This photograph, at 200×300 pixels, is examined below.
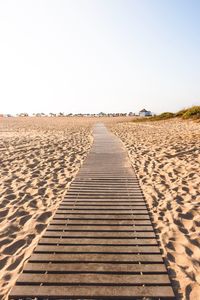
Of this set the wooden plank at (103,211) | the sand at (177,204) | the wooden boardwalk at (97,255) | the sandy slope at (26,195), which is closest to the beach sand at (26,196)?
the sandy slope at (26,195)

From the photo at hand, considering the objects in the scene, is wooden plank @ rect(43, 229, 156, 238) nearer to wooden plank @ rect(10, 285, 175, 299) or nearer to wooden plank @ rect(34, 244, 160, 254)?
wooden plank @ rect(34, 244, 160, 254)

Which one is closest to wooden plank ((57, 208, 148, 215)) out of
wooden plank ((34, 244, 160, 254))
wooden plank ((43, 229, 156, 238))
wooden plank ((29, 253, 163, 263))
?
wooden plank ((43, 229, 156, 238))

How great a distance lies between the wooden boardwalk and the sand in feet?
0.77

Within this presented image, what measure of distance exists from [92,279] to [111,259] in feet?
1.66

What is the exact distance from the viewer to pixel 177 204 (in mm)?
6230

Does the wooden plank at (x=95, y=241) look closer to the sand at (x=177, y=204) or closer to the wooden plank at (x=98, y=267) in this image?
the sand at (x=177, y=204)

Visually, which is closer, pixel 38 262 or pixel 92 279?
pixel 92 279

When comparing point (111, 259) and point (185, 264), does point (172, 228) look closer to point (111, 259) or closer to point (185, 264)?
point (185, 264)

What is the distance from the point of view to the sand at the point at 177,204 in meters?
3.83

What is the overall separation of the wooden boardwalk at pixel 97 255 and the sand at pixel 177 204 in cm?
24

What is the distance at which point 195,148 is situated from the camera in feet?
40.7

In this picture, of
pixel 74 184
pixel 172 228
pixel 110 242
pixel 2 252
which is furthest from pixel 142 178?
pixel 2 252

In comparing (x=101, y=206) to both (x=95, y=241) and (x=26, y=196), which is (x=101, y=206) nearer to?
(x=95, y=241)

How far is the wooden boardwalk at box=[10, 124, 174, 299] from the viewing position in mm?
3359
